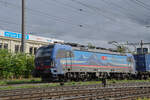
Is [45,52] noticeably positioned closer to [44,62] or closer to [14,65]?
A: [44,62]

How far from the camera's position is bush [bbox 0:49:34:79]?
24.3 meters

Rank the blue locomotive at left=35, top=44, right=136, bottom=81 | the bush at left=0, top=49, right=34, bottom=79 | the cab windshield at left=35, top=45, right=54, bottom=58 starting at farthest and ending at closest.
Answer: the bush at left=0, top=49, right=34, bottom=79
the cab windshield at left=35, top=45, right=54, bottom=58
the blue locomotive at left=35, top=44, right=136, bottom=81

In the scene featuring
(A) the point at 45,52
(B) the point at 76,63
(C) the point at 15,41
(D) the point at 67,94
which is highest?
(C) the point at 15,41

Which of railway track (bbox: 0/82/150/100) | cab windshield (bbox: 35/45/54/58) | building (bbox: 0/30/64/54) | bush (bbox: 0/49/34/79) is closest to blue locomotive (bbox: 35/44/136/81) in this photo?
cab windshield (bbox: 35/45/54/58)

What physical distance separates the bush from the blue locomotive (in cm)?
588

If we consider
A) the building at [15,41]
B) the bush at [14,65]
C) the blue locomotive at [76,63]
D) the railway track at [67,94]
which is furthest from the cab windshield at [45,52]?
the building at [15,41]

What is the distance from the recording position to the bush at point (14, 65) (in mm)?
24309

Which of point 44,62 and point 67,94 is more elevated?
point 44,62

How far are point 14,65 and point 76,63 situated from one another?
350 inches

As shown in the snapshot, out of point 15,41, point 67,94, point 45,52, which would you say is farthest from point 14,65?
point 15,41

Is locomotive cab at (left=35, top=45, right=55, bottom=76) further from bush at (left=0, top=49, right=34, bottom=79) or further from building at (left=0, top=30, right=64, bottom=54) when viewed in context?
building at (left=0, top=30, right=64, bottom=54)

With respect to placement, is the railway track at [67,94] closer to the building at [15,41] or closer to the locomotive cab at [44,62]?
the locomotive cab at [44,62]

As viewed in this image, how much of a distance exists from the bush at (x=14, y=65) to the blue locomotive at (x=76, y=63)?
19.3ft

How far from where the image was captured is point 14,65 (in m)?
25.4
